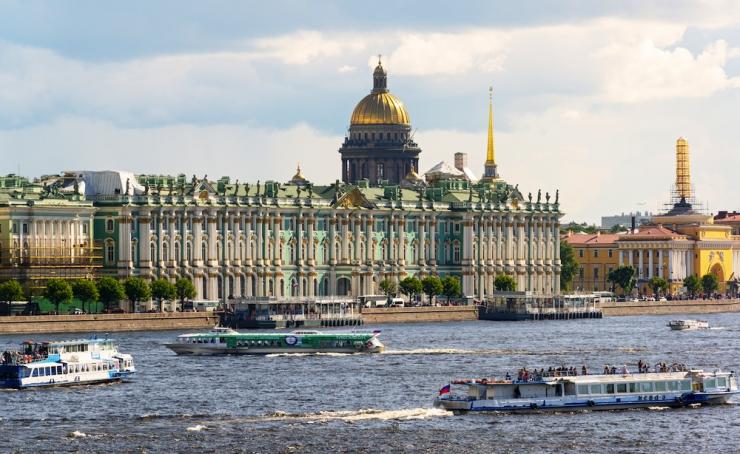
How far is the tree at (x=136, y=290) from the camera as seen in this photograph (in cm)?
10031

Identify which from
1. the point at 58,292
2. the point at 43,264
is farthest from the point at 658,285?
the point at 58,292

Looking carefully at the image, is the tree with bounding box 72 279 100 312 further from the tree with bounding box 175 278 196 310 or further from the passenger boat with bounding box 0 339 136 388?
the passenger boat with bounding box 0 339 136 388

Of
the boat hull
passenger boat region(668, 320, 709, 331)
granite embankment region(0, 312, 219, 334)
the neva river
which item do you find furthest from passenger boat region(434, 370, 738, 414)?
passenger boat region(668, 320, 709, 331)

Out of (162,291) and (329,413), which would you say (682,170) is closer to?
(162,291)

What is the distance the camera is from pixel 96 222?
106750mm

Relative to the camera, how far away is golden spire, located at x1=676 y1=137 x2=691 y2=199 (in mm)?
161250

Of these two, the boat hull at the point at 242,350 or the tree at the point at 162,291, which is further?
the tree at the point at 162,291

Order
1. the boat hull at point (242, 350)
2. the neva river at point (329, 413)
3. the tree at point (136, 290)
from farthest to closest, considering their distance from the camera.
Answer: the tree at point (136, 290) → the boat hull at point (242, 350) → the neva river at point (329, 413)

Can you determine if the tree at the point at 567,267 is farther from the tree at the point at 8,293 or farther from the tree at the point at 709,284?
the tree at the point at 8,293

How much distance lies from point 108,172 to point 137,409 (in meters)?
52.0

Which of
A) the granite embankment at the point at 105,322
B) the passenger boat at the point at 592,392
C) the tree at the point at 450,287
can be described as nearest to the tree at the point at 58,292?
the granite embankment at the point at 105,322

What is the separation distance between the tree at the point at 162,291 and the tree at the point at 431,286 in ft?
59.0

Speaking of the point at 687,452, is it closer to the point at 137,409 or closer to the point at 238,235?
the point at 137,409

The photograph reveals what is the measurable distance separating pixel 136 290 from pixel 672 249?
56.3 meters
